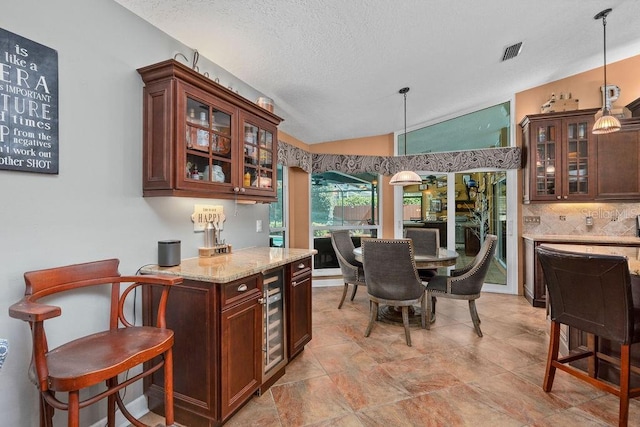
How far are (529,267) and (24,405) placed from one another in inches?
203

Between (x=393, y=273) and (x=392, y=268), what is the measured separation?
54 mm

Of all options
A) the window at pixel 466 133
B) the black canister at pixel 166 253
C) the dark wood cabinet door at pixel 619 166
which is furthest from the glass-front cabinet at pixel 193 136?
the dark wood cabinet door at pixel 619 166

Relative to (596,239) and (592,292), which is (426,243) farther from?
(592,292)

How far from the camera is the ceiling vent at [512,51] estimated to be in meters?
3.14

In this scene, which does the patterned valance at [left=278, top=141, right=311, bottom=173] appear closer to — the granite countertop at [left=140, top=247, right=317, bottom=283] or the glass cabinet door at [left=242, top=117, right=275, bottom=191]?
the glass cabinet door at [left=242, top=117, right=275, bottom=191]

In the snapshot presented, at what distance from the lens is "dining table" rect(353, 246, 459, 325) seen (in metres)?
3.12

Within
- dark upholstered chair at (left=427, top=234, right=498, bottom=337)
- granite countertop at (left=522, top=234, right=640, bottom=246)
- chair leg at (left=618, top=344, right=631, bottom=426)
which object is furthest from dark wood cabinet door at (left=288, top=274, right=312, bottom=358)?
granite countertop at (left=522, top=234, right=640, bottom=246)

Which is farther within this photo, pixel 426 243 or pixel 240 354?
pixel 426 243

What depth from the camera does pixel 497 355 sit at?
269 cm

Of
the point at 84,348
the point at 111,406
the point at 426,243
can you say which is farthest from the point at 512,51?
the point at 111,406

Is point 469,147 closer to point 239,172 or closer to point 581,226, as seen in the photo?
point 581,226

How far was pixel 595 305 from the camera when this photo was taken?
6.00ft

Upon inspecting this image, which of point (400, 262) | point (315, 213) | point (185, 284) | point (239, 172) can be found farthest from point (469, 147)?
point (185, 284)

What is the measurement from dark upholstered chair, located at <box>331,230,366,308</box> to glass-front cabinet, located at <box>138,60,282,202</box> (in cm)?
177
